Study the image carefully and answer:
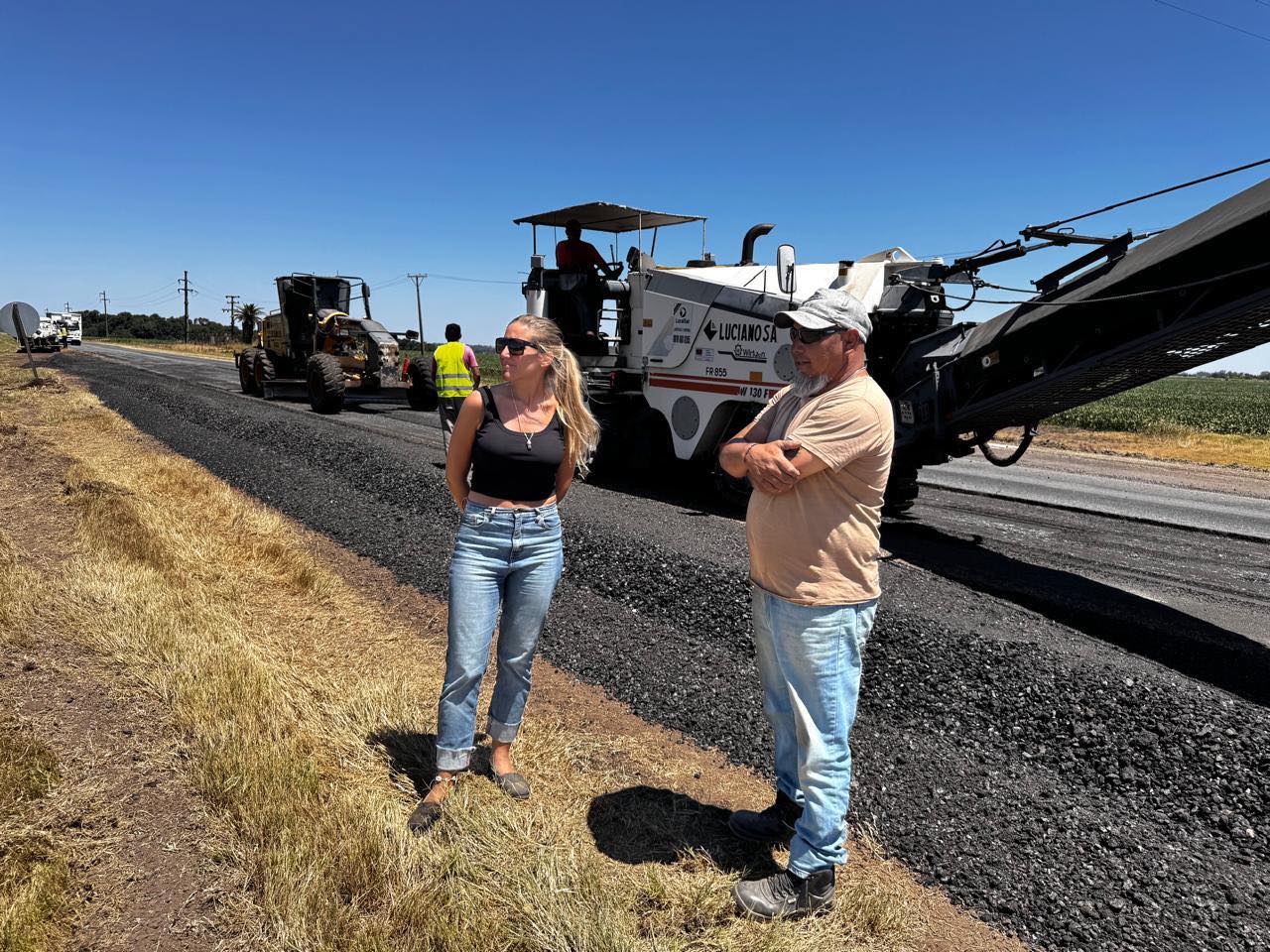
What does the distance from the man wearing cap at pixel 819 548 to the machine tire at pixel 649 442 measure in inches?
275

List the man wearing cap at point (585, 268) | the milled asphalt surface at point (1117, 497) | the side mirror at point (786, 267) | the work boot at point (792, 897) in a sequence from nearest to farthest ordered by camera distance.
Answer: the work boot at point (792, 897), the side mirror at point (786, 267), the milled asphalt surface at point (1117, 497), the man wearing cap at point (585, 268)

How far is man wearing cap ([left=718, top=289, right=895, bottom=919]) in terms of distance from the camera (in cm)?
244

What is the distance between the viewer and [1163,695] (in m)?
3.84

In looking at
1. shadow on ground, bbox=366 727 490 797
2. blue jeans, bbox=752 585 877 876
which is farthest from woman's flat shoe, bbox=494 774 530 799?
blue jeans, bbox=752 585 877 876

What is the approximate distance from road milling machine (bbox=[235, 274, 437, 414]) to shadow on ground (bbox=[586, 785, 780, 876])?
635 inches

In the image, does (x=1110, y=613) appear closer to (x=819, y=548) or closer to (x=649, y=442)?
(x=819, y=548)

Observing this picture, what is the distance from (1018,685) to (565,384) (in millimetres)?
2866

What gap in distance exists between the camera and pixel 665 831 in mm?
3227

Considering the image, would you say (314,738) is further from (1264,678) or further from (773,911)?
(1264,678)

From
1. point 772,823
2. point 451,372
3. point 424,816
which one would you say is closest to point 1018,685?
point 772,823

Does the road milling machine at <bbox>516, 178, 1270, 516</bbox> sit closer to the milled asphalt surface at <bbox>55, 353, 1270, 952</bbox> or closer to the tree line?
the milled asphalt surface at <bbox>55, 353, 1270, 952</bbox>

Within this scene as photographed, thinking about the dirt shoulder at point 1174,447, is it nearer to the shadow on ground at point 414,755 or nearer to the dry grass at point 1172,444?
the dry grass at point 1172,444

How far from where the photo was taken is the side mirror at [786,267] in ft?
21.8

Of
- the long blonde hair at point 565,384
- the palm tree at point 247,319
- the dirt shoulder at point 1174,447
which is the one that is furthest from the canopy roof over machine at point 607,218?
the palm tree at point 247,319
